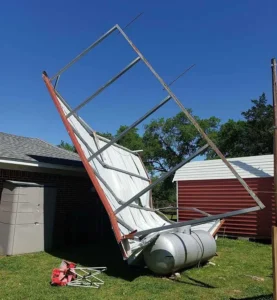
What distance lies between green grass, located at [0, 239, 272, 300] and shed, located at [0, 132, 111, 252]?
1275 millimetres

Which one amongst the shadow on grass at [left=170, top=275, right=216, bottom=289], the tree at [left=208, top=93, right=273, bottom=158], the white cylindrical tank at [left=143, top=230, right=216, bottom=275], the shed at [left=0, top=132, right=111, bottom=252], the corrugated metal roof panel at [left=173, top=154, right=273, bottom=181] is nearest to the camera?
the shadow on grass at [left=170, top=275, right=216, bottom=289]

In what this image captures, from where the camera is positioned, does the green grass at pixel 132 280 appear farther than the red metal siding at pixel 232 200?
No

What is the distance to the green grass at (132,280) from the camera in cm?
591

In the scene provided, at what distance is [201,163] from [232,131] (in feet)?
72.3

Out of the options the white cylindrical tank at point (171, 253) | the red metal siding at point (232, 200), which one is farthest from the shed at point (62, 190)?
the red metal siding at point (232, 200)

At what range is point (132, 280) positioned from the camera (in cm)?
686

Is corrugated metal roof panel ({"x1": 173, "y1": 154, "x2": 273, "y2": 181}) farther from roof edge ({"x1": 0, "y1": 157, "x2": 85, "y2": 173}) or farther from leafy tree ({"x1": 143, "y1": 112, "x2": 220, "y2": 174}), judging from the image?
leafy tree ({"x1": 143, "y1": 112, "x2": 220, "y2": 174})

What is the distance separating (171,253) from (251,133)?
30013 millimetres

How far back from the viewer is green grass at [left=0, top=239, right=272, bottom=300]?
5.91 meters

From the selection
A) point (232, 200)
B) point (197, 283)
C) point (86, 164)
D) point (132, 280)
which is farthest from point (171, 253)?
point (232, 200)

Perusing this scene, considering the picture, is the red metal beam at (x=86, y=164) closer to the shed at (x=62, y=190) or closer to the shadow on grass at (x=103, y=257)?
the shadow on grass at (x=103, y=257)

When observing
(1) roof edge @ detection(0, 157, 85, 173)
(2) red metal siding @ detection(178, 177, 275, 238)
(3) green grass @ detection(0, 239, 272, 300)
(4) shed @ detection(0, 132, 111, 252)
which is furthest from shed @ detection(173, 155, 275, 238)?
(1) roof edge @ detection(0, 157, 85, 173)

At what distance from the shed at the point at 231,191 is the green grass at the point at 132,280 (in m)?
4.21

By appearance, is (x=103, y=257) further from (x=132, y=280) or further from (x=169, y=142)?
(x=169, y=142)
